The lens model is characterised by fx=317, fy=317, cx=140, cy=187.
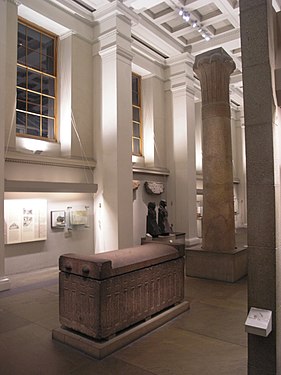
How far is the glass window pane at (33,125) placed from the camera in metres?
8.17

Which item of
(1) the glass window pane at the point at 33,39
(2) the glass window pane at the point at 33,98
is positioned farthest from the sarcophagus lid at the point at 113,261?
(1) the glass window pane at the point at 33,39

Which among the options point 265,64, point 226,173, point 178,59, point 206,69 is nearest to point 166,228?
point 226,173

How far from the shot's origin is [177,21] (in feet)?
36.8

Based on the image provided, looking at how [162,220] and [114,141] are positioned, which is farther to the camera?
[162,220]

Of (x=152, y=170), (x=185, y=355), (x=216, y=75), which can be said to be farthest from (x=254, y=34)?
(x=152, y=170)

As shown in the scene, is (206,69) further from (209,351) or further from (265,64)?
(209,351)

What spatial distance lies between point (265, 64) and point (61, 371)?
3.31 metres

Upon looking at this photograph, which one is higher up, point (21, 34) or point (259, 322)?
point (21, 34)

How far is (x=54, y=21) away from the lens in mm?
8453

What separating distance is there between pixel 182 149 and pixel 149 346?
952cm

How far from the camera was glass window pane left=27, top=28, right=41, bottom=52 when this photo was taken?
8398 millimetres

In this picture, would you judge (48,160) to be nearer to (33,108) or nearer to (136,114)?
(33,108)

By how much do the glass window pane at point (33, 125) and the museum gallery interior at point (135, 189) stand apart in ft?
0.17

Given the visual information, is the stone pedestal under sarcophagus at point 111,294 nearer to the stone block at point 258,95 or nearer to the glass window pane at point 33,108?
the stone block at point 258,95
